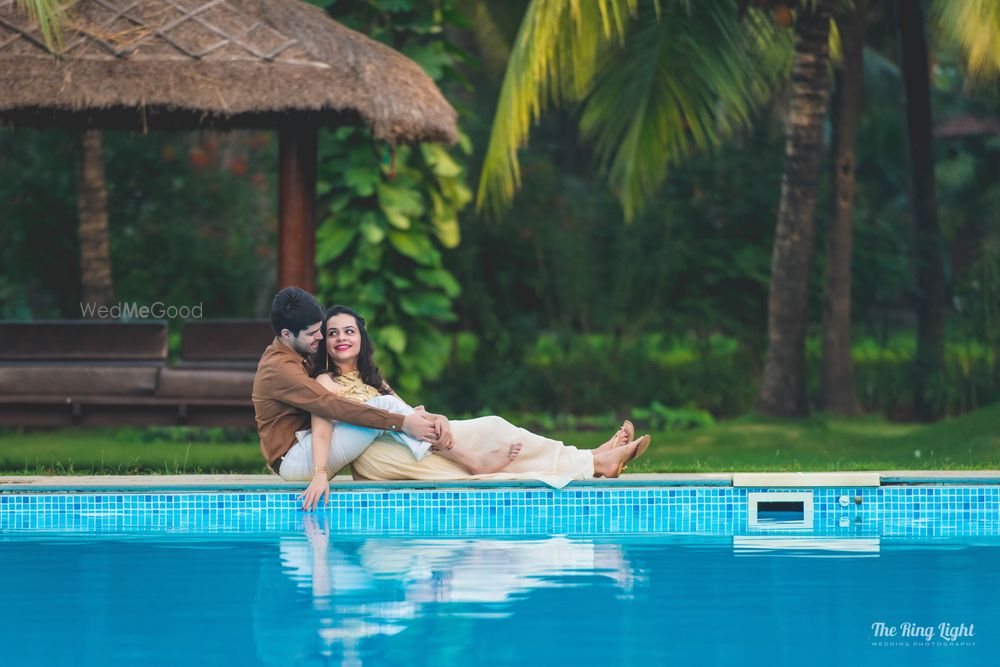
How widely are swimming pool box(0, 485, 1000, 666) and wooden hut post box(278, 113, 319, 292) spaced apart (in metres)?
2.70

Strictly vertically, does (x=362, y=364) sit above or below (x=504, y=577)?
above

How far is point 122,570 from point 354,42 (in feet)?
15.2

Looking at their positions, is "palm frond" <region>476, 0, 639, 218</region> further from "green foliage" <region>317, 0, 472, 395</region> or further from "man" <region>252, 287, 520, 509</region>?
"man" <region>252, 287, 520, 509</region>

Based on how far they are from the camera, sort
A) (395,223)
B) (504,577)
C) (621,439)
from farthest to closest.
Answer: (395,223) → (621,439) → (504,577)

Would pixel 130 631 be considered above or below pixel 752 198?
below

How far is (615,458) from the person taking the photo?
23.2 feet

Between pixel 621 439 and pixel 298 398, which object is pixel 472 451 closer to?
pixel 621 439

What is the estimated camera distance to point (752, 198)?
14.2 m

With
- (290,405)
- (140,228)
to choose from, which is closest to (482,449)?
(290,405)

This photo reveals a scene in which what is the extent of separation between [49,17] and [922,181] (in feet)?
26.8

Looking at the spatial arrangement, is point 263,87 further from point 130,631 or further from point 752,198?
point 752,198

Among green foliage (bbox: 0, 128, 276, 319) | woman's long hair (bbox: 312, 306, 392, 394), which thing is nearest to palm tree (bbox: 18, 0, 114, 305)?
green foliage (bbox: 0, 128, 276, 319)

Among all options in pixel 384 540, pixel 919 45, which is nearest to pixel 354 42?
pixel 384 540

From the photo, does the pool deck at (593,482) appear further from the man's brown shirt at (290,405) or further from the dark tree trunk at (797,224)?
the dark tree trunk at (797,224)
